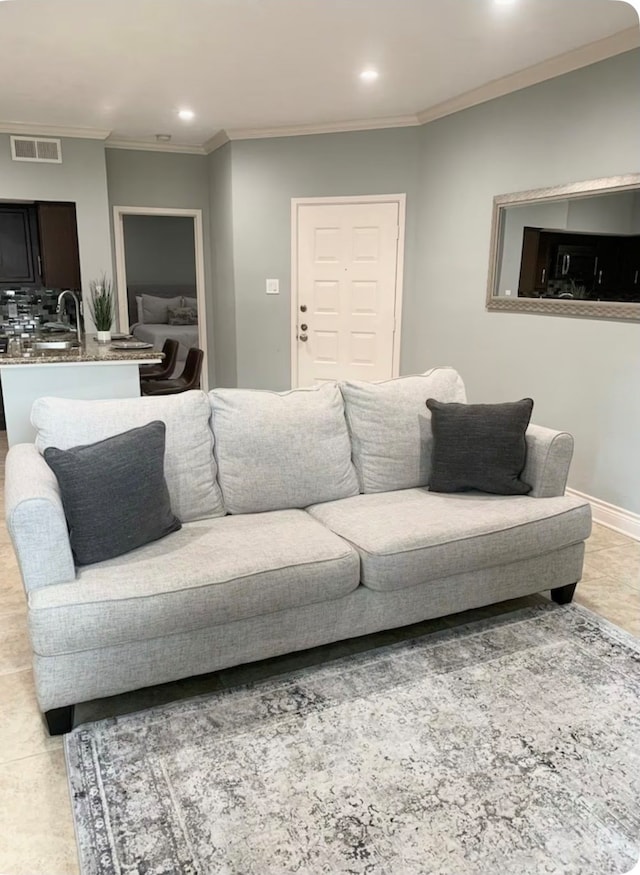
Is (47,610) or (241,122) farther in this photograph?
(241,122)

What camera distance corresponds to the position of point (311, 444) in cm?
279

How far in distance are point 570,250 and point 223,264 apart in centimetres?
336

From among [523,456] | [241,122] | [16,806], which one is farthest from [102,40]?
[16,806]

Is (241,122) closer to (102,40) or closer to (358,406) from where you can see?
(102,40)

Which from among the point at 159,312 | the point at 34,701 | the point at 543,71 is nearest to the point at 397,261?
the point at 543,71

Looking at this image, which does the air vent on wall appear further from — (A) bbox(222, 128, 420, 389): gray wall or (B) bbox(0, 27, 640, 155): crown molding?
(A) bbox(222, 128, 420, 389): gray wall

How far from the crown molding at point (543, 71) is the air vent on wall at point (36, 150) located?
10.0ft

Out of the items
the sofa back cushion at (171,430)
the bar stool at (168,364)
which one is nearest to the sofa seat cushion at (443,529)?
Answer: the sofa back cushion at (171,430)

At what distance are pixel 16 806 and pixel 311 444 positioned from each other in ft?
5.32

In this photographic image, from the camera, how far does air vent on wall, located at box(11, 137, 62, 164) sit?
5359 millimetres

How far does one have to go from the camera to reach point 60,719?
6.50ft

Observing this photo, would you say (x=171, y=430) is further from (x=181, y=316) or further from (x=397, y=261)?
(x=181, y=316)

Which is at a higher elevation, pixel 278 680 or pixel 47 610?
pixel 47 610

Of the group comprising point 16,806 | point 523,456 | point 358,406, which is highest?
point 358,406
